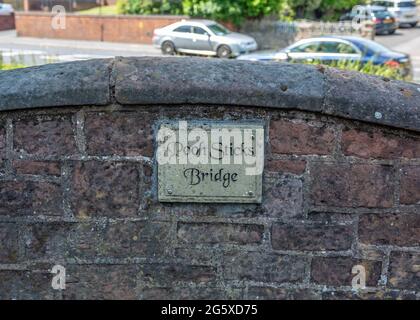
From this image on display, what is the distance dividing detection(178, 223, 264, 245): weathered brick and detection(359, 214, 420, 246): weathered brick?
49 cm

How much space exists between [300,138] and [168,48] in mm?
22471

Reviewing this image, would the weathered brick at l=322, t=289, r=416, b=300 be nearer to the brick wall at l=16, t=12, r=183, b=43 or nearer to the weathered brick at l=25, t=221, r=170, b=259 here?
the weathered brick at l=25, t=221, r=170, b=259

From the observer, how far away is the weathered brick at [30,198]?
2648 millimetres

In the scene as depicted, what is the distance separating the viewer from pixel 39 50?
86.1ft

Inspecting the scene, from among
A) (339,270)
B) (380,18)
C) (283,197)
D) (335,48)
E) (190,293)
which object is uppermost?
(380,18)

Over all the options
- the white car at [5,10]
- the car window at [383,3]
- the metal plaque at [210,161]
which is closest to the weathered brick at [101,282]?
the metal plaque at [210,161]

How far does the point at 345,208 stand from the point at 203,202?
0.66 meters

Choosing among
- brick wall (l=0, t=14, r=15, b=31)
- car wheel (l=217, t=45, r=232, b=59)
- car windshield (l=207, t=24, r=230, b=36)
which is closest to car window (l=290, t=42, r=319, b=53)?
car wheel (l=217, t=45, r=232, b=59)

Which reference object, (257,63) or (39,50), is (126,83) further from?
(39,50)

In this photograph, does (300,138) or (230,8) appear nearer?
(300,138)

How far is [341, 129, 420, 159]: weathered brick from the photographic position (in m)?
2.57

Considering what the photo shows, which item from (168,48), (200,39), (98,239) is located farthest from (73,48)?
(98,239)

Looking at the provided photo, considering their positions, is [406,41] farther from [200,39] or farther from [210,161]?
[210,161]

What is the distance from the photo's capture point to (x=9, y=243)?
8.91 ft
